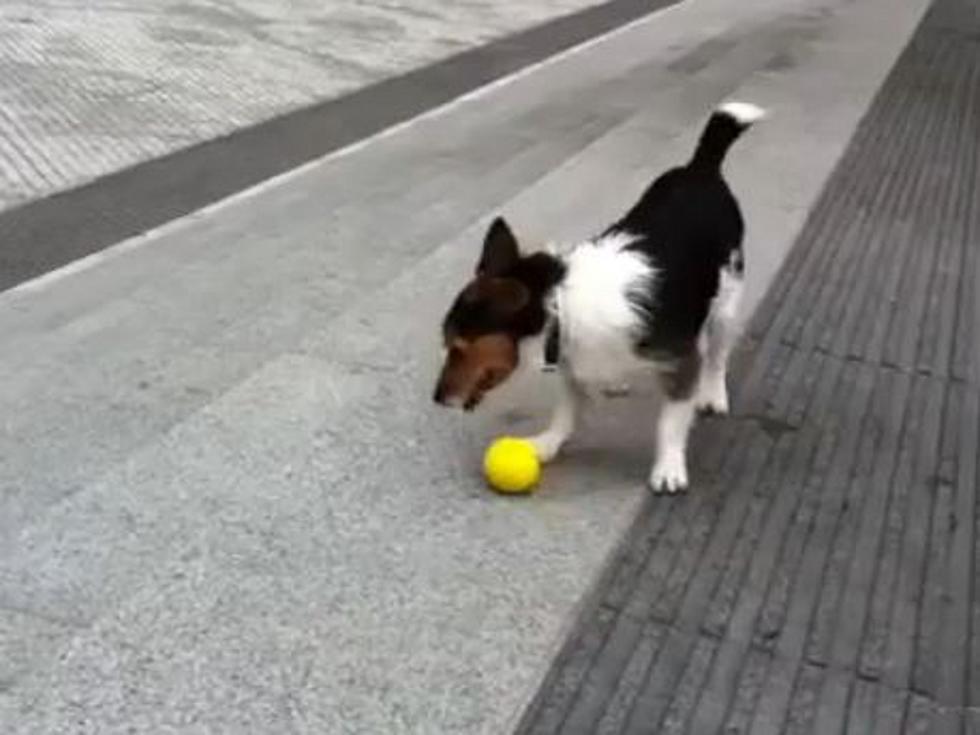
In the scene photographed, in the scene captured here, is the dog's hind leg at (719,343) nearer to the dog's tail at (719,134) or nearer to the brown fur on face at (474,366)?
the dog's tail at (719,134)

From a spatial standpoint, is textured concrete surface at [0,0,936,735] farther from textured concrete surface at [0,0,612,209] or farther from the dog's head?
textured concrete surface at [0,0,612,209]

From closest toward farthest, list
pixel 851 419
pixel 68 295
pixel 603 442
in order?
pixel 603 442
pixel 851 419
pixel 68 295

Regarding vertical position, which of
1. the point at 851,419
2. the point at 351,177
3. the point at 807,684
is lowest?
the point at 351,177

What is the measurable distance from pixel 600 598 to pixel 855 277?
10.8 ft

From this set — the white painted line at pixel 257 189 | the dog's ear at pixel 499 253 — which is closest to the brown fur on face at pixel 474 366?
the dog's ear at pixel 499 253

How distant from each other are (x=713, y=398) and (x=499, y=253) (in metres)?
1.19

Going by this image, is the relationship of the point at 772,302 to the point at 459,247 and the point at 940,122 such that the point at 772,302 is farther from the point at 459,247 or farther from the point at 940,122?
the point at 940,122

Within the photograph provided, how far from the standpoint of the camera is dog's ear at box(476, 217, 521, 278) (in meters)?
3.80

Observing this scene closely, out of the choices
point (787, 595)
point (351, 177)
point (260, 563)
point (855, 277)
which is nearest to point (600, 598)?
point (787, 595)

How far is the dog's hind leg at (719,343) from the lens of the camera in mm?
4312

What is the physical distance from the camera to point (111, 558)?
3.53m

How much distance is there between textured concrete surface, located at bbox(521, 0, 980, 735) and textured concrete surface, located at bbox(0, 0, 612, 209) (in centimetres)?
A: 347

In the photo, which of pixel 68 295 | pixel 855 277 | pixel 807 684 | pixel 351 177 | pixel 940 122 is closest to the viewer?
pixel 807 684

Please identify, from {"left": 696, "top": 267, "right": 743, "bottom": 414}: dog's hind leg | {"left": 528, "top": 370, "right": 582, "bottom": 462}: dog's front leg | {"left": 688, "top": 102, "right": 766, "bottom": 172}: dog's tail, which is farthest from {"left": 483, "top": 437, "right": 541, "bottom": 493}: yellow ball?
{"left": 688, "top": 102, "right": 766, "bottom": 172}: dog's tail
